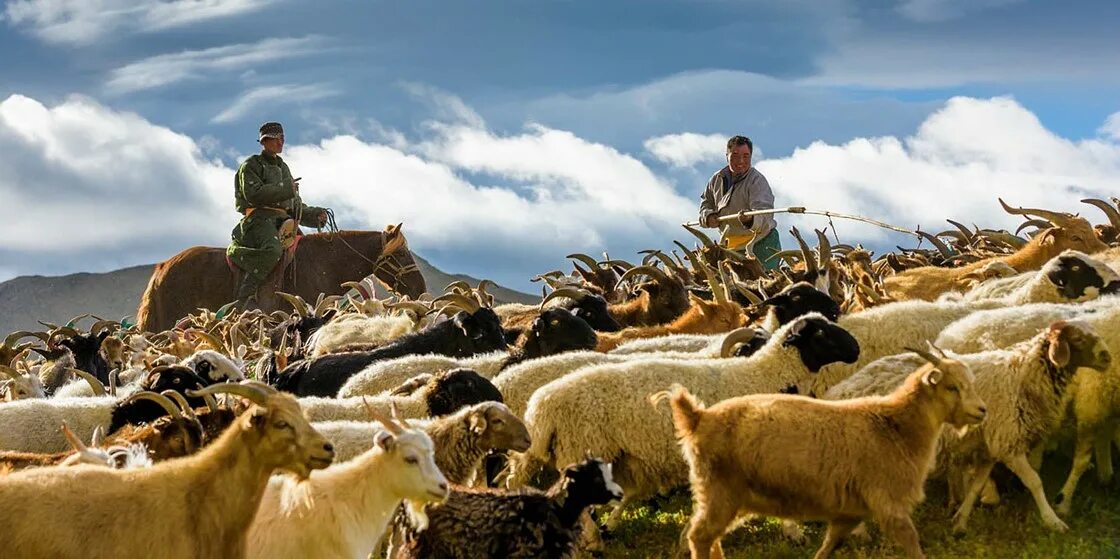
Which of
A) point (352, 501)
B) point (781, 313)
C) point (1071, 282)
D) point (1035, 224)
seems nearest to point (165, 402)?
point (352, 501)

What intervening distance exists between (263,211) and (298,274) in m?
1.90

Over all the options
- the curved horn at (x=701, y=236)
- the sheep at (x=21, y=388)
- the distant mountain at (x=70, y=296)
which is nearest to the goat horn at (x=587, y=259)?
the curved horn at (x=701, y=236)

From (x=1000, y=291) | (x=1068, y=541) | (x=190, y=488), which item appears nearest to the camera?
(x=190, y=488)

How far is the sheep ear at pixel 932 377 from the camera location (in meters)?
7.74

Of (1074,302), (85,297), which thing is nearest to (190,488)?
(1074,302)

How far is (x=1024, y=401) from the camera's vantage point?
8.80 m

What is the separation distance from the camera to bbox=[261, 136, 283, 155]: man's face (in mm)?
24188

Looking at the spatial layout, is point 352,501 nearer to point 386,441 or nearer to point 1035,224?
point 386,441

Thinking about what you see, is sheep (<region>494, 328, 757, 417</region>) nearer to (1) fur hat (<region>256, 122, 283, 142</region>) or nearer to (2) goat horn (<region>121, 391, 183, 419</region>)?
(2) goat horn (<region>121, 391, 183, 419</region>)

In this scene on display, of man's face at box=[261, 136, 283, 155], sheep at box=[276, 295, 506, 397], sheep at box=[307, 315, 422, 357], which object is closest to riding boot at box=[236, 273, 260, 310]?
man's face at box=[261, 136, 283, 155]

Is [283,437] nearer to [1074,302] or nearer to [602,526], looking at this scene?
[602,526]

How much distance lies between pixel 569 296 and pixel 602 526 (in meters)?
6.09

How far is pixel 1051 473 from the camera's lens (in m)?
9.76

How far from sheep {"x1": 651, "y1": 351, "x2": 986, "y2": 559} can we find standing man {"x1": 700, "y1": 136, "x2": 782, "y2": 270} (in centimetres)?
1050
